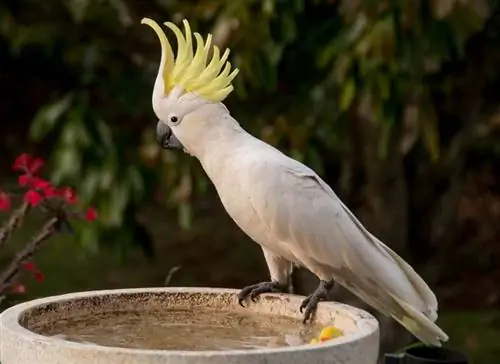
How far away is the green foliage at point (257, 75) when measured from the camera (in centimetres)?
286

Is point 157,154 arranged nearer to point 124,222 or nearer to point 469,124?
point 124,222

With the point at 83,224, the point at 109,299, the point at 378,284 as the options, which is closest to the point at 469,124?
the point at 83,224

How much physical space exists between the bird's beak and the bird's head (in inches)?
0.9

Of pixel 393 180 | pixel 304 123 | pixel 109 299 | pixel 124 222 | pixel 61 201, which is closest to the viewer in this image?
pixel 109 299

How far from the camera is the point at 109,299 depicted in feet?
5.82

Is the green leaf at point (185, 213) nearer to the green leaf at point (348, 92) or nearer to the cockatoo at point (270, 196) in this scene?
the green leaf at point (348, 92)

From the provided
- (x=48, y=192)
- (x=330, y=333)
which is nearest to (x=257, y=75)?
(x=48, y=192)

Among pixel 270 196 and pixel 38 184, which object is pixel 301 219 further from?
pixel 38 184

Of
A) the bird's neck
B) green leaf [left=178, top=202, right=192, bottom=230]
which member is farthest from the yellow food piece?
green leaf [left=178, top=202, right=192, bottom=230]

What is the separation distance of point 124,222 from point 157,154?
0.29m

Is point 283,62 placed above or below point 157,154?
above

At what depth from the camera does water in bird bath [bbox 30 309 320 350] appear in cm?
162

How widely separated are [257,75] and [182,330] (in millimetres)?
1508

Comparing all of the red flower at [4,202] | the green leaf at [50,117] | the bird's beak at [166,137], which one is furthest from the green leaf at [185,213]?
the bird's beak at [166,137]
